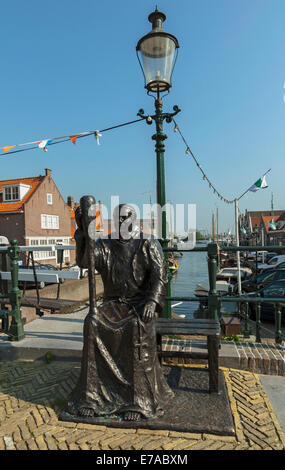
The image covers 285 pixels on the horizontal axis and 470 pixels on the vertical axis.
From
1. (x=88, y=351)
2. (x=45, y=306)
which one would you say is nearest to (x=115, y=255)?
(x=88, y=351)

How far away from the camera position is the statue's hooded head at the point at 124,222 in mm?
2854

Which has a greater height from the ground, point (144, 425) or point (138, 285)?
point (138, 285)

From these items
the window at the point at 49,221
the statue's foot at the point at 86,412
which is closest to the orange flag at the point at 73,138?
the statue's foot at the point at 86,412

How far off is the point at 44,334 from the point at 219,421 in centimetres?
263

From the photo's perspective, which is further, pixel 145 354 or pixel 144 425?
pixel 145 354

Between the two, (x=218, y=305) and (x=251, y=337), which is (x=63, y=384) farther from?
(x=251, y=337)

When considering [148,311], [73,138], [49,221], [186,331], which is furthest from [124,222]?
[49,221]

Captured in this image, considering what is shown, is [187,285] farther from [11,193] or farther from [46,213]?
[11,193]

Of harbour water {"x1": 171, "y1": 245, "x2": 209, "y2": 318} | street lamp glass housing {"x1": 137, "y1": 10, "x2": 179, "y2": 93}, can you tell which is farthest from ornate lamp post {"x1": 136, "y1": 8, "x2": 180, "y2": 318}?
harbour water {"x1": 171, "y1": 245, "x2": 209, "y2": 318}

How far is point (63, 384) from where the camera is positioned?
3.04 metres

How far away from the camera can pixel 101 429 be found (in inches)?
92.2

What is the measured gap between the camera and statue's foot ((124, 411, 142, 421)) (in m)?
2.36

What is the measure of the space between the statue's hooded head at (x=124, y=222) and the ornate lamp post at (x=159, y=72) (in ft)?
A: 3.86

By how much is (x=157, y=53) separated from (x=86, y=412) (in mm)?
4128
